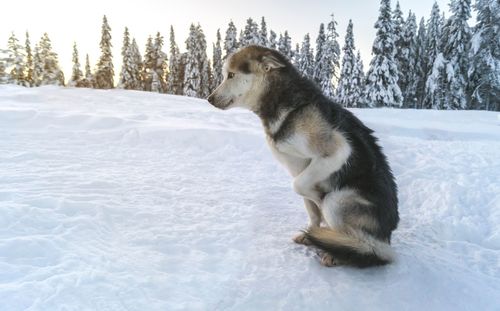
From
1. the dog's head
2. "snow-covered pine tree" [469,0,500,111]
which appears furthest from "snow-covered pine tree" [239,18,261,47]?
the dog's head

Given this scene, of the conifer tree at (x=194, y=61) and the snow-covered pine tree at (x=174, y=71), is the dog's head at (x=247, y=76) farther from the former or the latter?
the snow-covered pine tree at (x=174, y=71)

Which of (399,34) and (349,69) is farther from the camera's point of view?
(349,69)

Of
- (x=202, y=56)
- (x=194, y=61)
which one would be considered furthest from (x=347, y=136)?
(x=202, y=56)

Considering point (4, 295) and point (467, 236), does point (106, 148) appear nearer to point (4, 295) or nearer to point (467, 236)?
point (4, 295)

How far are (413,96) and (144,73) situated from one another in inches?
1571

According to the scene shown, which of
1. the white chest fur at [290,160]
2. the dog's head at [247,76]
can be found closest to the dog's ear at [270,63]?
the dog's head at [247,76]

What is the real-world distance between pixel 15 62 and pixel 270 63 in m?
50.4

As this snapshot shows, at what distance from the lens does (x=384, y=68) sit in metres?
31.7

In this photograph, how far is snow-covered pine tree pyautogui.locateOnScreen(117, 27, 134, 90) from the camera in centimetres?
5088

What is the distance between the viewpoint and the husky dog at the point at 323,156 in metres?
2.70

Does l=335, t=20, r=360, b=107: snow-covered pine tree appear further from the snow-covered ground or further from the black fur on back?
the black fur on back

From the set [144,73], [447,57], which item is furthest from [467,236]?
[144,73]

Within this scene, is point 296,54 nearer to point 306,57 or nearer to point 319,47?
point 306,57

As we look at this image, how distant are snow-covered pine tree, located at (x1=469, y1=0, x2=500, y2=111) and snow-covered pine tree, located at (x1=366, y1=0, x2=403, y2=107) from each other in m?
6.73
